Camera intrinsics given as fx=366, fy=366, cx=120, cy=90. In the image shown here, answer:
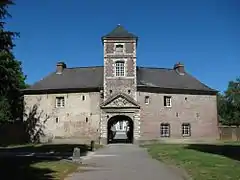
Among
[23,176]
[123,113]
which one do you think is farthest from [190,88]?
[23,176]

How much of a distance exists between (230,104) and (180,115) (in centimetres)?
3146

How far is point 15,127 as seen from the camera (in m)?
39.7

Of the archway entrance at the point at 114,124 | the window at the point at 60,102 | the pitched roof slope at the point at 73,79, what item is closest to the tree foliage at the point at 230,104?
the archway entrance at the point at 114,124

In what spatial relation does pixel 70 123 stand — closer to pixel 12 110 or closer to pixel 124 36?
pixel 124 36

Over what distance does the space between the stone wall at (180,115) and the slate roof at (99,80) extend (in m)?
1.21

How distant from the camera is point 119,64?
3791 centimetres

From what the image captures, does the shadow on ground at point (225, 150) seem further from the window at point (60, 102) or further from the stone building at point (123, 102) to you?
the window at point (60, 102)

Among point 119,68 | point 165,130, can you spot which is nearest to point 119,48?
point 119,68

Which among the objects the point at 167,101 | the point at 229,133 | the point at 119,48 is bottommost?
the point at 229,133

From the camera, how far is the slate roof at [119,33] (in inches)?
1501

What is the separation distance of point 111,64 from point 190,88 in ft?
29.8

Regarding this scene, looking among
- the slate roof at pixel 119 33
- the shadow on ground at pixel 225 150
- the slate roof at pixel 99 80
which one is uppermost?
the slate roof at pixel 119 33

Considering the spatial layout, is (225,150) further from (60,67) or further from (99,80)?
(60,67)

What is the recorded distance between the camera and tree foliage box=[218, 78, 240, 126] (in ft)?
212
